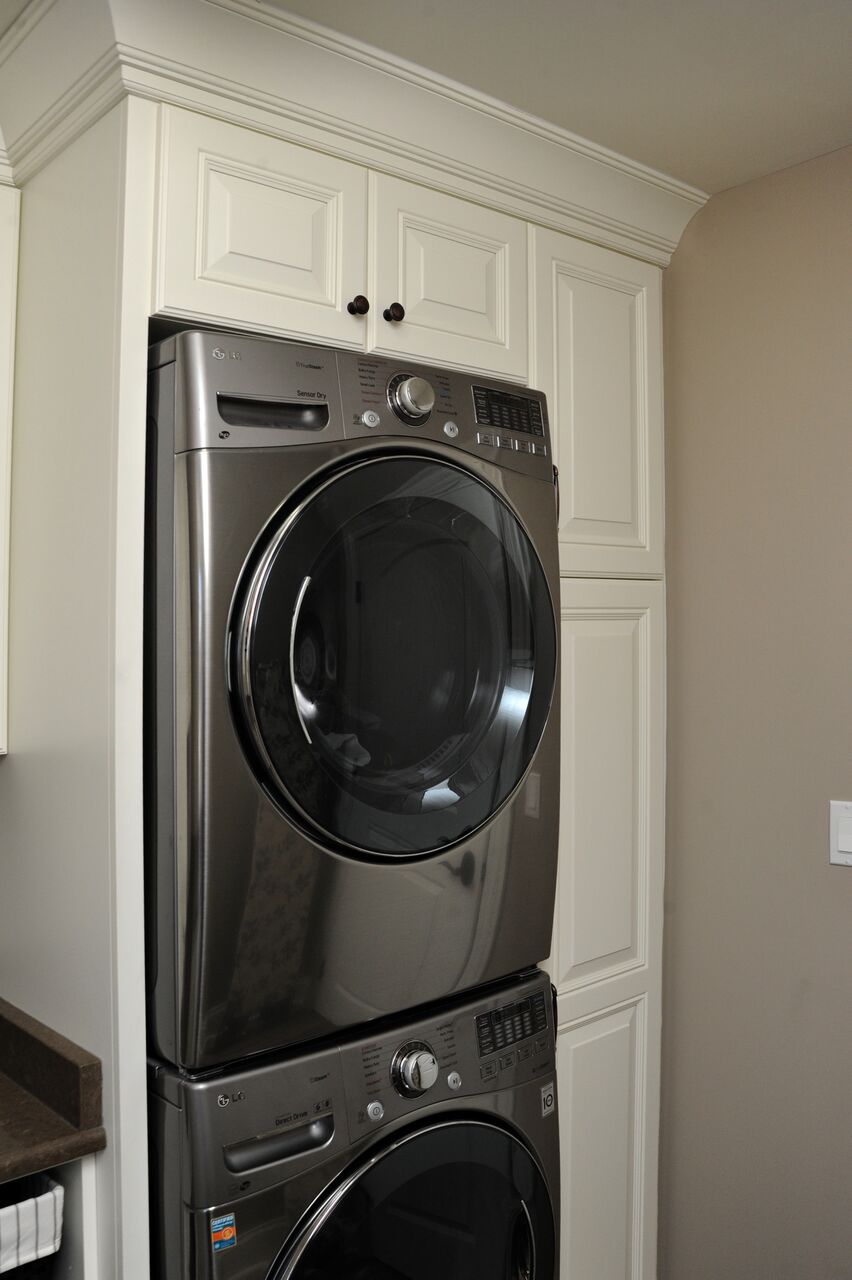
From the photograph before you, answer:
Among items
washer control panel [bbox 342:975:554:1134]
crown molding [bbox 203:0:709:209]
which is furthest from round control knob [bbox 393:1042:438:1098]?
crown molding [bbox 203:0:709:209]

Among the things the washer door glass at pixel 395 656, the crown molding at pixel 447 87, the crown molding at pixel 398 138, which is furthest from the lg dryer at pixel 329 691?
the crown molding at pixel 447 87

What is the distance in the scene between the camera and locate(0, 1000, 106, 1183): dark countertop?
1340 millimetres

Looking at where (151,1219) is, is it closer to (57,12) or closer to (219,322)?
(219,322)

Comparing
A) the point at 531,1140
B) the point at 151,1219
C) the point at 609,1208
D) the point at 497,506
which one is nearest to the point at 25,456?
the point at 497,506

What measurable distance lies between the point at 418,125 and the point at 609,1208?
1860 millimetres

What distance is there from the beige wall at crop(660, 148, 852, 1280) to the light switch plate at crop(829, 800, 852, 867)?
0.06 ft

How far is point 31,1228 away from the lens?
4.48 ft

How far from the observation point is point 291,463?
4.57 feet

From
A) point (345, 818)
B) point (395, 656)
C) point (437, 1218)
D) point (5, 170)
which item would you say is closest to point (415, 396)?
point (395, 656)

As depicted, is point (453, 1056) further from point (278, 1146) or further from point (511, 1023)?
point (278, 1146)

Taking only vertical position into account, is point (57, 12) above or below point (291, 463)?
above

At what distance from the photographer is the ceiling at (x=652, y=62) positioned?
4.81ft

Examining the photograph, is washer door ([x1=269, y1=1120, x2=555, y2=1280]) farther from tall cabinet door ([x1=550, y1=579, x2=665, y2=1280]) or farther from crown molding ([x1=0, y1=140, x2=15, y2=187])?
crown molding ([x1=0, y1=140, x2=15, y2=187])

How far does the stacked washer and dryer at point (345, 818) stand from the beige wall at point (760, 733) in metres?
0.47
